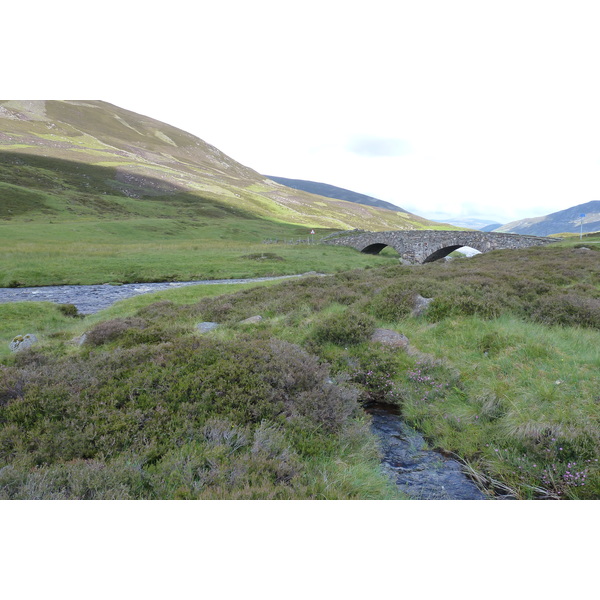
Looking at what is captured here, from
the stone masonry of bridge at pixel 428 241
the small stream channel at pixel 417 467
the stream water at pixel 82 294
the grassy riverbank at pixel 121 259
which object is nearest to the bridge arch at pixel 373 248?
the stone masonry of bridge at pixel 428 241

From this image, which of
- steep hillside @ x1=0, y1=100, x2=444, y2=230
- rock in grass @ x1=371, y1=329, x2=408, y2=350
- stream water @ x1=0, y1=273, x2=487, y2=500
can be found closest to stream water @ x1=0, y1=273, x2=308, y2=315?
rock in grass @ x1=371, y1=329, x2=408, y2=350

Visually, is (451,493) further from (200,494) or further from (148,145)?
(148,145)

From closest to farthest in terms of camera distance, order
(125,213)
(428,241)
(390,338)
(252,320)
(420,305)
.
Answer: (390,338)
(420,305)
(252,320)
(428,241)
(125,213)

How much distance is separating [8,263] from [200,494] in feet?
126

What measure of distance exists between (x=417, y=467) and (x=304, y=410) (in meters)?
1.81

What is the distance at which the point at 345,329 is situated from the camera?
29.7 ft

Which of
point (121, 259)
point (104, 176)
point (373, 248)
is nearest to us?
point (121, 259)

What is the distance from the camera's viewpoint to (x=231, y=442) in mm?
4422

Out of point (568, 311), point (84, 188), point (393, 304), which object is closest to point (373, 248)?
point (393, 304)

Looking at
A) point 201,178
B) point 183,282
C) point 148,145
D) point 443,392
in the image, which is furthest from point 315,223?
point 443,392

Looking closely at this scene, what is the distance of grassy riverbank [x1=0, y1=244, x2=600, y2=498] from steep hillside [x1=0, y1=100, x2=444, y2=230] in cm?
7546

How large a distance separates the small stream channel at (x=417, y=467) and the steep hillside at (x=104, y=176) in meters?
78.3

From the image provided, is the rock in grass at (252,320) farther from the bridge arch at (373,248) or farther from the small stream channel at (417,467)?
the bridge arch at (373,248)

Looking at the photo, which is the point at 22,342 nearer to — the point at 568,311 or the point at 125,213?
the point at 568,311
